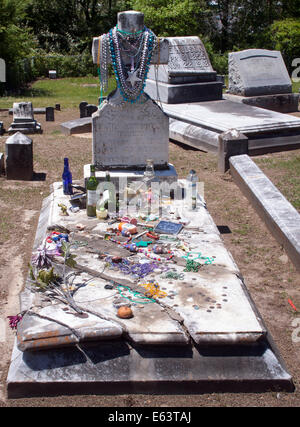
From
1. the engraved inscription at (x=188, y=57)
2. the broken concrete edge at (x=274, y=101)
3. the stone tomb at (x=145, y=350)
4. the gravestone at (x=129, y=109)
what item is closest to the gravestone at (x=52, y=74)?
the engraved inscription at (x=188, y=57)

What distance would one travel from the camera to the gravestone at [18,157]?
945 centimetres

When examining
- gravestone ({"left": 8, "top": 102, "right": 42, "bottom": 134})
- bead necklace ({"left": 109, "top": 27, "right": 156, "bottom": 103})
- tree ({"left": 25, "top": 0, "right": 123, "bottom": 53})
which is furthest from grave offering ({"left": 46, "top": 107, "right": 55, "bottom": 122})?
tree ({"left": 25, "top": 0, "right": 123, "bottom": 53})

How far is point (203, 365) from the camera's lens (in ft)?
13.2

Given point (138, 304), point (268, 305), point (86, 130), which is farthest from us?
point (86, 130)

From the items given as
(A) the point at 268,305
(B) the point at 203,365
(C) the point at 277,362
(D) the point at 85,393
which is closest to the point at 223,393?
(B) the point at 203,365

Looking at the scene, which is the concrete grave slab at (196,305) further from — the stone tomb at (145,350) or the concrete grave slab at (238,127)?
the concrete grave slab at (238,127)

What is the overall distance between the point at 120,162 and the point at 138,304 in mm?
3689

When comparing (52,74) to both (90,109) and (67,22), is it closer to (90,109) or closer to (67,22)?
(67,22)

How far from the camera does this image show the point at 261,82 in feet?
51.6

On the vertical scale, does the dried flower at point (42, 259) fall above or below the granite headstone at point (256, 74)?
below

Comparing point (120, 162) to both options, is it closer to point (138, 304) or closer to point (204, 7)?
point (138, 304)

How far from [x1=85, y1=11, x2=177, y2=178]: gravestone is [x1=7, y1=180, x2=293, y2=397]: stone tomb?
3.67 m

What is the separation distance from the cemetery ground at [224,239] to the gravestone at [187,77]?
97.5 inches

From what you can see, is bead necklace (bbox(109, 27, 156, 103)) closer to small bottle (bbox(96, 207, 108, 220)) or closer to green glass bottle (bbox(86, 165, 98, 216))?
green glass bottle (bbox(86, 165, 98, 216))
